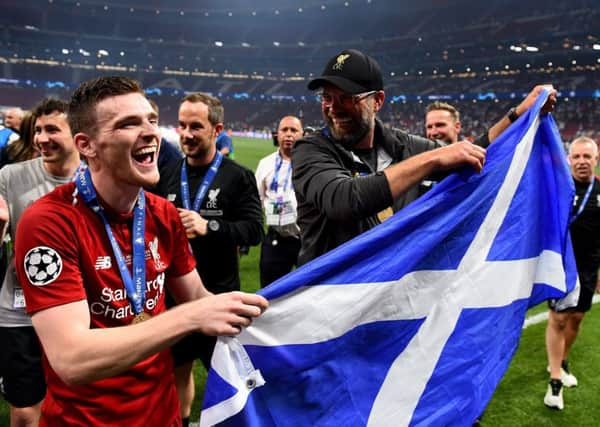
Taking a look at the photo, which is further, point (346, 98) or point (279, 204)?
point (279, 204)

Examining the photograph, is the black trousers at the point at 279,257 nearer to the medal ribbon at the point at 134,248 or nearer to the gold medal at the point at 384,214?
the gold medal at the point at 384,214

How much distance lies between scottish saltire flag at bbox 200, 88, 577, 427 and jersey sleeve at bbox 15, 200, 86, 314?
486 mm

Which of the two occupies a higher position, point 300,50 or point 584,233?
point 300,50

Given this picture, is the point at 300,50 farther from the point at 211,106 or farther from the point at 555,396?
the point at 555,396

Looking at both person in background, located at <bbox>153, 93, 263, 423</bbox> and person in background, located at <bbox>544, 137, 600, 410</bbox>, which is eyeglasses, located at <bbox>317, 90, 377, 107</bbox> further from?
person in background, located at <bbox>544, 137, 600, 410</bbox>

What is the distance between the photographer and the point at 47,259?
1.47 meters

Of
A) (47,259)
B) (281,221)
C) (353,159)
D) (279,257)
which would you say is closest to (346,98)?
(353,159)

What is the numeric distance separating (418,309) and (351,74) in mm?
971

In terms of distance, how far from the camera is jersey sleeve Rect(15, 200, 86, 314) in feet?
4.66

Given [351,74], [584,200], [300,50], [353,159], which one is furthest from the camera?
[300,50]

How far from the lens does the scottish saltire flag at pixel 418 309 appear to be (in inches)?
66.3

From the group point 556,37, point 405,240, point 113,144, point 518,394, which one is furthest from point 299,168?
point 556,37

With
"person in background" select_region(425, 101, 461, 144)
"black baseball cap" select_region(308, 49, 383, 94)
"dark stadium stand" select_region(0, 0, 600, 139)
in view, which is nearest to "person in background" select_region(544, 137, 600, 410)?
"person in background" select_region(425, 101, 461, 144)

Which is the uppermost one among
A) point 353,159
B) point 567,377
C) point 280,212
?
point 353,159
